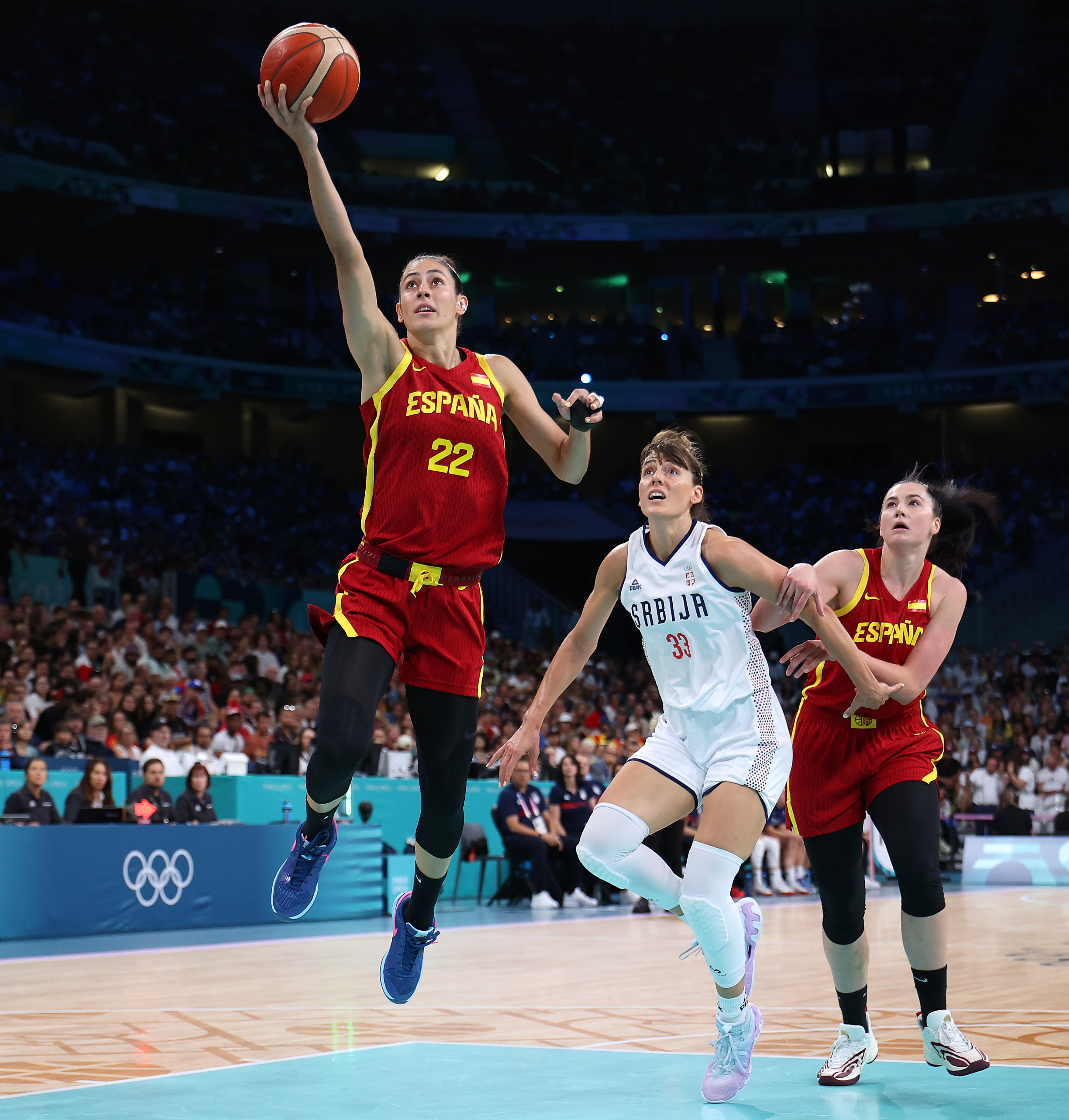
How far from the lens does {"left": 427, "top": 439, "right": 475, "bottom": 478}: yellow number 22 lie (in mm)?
5223

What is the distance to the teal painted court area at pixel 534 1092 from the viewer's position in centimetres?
517

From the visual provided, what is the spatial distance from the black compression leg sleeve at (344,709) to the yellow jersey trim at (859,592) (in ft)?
7.13

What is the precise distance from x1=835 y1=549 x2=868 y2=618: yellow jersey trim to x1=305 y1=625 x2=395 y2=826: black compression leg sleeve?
7.13 feet

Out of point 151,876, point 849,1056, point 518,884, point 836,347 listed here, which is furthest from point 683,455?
point 836,347

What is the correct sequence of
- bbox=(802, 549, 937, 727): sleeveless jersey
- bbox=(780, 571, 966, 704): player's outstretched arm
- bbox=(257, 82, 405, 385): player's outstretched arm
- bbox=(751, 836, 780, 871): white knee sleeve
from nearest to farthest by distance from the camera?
1. bbox=(257, 82, 405, 385): player's outstretched arm
2. bbox=(780, 571, 966, 704): player's outstretched arm
3. bbox=(802, 549, 937, 727): sleeveless jersey
4. bbox=(751, 836, 780, 871): white knee sleeve

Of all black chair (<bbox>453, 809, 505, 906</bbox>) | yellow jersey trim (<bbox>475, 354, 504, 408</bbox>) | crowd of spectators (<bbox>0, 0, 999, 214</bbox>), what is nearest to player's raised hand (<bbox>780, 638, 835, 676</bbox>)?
yellow jersey trim (<bbox>475, 354, 504, 408</bbox>)

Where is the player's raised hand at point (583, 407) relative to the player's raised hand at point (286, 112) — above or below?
below

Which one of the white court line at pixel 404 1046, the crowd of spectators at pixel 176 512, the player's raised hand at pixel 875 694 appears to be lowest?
Result: the white court line at pixel 404 1046

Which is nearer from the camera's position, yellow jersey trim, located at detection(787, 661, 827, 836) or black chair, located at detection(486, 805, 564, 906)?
yellow jersey trim, located at detection(787, 661, 827, 836)

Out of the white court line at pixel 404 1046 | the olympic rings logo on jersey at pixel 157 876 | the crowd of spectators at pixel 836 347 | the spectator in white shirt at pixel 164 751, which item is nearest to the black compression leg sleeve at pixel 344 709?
the white court line at pixel 404 1046

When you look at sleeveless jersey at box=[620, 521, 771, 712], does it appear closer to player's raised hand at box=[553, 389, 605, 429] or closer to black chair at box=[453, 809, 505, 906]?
player's raised hand at box=[553, 389, 605, 429]

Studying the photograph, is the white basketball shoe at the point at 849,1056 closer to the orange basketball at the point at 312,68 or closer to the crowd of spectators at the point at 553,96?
the orange basketball at the point at 312,68

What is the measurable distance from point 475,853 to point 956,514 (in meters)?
11.2

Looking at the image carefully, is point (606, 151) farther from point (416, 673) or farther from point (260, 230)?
point (416, 673)
